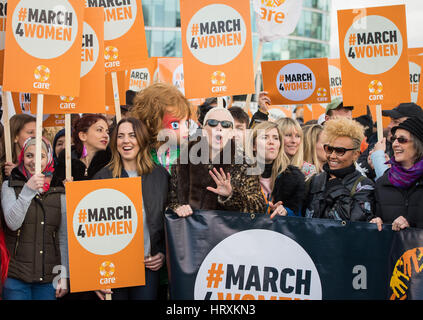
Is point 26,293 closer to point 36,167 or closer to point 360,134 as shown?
point 36,167

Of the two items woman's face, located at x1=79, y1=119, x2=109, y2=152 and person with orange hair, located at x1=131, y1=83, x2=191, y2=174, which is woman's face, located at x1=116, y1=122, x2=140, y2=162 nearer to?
person with orange hair, located at x1=131, y1=83, x2=191, y2=174

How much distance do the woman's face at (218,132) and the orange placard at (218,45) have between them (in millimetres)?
881

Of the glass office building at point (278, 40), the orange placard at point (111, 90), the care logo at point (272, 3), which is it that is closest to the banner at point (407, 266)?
the care logo at point (272, 3)

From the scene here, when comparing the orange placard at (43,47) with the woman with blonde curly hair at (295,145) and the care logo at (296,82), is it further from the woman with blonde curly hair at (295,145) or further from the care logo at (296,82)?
the care logo at (296,82)

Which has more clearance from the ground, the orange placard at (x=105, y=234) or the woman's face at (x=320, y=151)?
the woman's face at (x=320, y=151)

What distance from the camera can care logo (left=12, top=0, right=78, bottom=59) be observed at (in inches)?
163

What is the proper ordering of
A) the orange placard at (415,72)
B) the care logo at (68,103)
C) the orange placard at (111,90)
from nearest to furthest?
the care logo at (68,103), the orange placard at (111,90), the orange placard at (415,72)

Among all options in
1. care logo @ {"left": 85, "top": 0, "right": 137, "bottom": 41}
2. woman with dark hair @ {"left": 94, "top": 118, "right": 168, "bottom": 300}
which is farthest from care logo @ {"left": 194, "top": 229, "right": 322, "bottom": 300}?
care logo @ {"left": 85, "top": 0, "right": 137, "bottom": 41}

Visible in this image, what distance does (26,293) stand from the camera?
13.0 feet

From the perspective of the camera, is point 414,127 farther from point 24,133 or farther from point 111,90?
point 111,90

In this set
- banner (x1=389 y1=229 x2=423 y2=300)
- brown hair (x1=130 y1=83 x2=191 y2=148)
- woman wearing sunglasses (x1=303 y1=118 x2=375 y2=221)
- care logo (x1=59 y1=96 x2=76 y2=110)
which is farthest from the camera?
care logo (x1=59 y1=96 x2=76 y2=110)

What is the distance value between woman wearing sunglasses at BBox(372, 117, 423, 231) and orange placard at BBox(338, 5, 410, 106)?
1099mm

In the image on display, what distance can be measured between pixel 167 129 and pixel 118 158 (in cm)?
51

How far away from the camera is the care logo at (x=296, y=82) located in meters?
7.18
